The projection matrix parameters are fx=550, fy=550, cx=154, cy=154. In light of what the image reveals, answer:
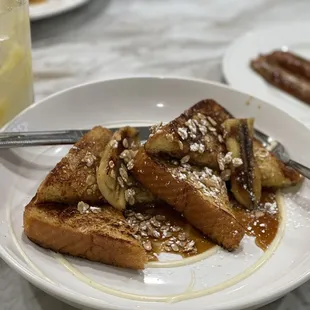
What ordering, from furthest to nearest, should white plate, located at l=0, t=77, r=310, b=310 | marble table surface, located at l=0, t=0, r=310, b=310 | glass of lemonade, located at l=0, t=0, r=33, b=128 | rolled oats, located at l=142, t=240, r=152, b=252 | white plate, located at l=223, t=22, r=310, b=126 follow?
marble table surface, located at l=0, t=0, r=310, b=310
white plate, located at l=223, t=22, r=310, b=126
glass of lemonade, located at l=0, t=0, r=33, b=128
rolled oats, located at l=142, t=240, r=152, b=252
white plate, located at l=0, t=77, r=310, b=310

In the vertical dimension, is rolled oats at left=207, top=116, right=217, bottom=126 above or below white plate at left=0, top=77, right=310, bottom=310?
above

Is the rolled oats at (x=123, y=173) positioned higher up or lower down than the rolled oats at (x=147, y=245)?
higher up

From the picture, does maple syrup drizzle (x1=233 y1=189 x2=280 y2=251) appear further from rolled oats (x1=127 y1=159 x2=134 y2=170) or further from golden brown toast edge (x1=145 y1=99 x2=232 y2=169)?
rolled oats (x1=127 y1=159 x2=134 y2=170)

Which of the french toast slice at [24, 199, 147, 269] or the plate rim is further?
the plate rim

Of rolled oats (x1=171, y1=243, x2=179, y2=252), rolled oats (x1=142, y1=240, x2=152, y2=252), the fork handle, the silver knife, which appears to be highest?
the silver knife

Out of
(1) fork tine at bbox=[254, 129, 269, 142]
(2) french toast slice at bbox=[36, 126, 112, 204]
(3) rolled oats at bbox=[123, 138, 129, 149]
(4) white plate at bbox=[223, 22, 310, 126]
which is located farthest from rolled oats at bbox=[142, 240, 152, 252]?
(4) white plate at bbox=[223, 22, 310, 126]

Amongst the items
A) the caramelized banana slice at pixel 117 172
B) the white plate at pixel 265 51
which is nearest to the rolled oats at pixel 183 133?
the caramelized banana slice at pixel 117 172

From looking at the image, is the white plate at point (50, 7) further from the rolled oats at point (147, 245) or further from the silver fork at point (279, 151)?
the rolled oats at point (147, 245)

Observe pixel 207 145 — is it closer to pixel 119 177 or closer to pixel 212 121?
pixel 212 121
